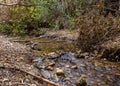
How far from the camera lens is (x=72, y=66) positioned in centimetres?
703

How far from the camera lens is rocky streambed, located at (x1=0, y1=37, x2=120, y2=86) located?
5.92 meters

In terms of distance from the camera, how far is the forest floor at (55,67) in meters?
5.31

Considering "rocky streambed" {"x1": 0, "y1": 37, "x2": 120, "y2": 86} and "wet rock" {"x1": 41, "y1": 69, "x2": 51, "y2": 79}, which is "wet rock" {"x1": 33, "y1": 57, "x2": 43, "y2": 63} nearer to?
"rocky streambed" {"x1": 0, "y1": 37, "x2": 120, "y2": 86}

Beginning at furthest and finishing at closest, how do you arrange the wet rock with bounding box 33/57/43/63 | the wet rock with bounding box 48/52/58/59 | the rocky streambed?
the wet rock with bounding box 48/52/58/59, the wet rock with bounding box 33/57/43/63, the rocky streambed

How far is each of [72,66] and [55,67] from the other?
50cm

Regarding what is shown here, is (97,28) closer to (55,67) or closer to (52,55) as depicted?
(52,55)

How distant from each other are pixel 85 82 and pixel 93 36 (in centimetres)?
305

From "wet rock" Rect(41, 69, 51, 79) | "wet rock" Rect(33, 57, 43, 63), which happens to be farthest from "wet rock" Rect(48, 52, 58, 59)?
"wet rock" Rect(41, 69, 51, 79)

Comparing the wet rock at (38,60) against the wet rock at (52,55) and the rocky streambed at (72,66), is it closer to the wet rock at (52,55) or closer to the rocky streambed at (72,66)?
the rocky streambed at (72,66)

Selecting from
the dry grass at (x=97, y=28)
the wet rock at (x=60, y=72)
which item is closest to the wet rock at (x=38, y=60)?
the wet rock at (x=60, y=72)

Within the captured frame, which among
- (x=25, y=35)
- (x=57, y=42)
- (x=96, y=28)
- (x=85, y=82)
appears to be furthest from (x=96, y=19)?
(x=25, y=35)

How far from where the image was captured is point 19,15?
1238 centimetres

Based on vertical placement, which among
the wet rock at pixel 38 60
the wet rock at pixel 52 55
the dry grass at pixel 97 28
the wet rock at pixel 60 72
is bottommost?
the wet rock at pixel 52 55

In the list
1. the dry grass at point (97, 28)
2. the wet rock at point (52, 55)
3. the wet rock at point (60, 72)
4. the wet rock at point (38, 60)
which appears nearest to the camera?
the wet rock at point (60, 72)
